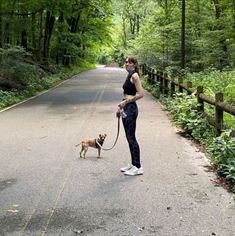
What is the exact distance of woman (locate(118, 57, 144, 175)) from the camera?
687 cm

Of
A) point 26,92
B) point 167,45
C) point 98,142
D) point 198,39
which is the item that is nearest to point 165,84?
point 26,92

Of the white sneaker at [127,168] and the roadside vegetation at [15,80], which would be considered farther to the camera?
the roadside vegetation at [15,80]

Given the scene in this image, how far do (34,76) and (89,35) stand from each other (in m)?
25.1

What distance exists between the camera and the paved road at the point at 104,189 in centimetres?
510

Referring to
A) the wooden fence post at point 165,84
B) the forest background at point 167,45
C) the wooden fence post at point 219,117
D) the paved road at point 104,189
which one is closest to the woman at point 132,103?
the paved road at point 104,189

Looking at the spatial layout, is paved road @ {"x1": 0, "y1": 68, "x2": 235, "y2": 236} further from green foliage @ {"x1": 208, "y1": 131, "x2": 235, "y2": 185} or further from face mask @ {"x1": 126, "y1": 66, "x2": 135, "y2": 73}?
face mask @ {"x1": 126, "y1": 66, "x2": 135, "y2": 73}

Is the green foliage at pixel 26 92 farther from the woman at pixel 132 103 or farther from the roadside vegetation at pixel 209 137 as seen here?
the woman at pixel 132 103

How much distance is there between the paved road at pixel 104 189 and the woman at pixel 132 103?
27cm

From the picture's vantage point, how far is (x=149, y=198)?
6066 mm

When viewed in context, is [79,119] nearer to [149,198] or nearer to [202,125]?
[202,125]

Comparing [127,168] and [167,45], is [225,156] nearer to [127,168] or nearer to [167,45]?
[127,168]

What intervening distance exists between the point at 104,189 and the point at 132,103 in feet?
4.68

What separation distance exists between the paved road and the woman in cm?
27

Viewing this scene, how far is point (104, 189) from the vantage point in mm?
6508
